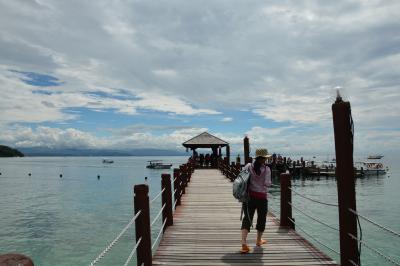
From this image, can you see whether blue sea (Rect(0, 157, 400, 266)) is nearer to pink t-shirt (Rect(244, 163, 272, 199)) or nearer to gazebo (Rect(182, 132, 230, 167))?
pink t-shirt (Rect(244, 163, 272, 199))

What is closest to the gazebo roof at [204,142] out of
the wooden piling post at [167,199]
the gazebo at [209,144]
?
the gazebo at [209,144]

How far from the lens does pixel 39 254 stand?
1809 cm

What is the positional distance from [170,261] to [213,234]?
2.07m

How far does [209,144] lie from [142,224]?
26.1 metres

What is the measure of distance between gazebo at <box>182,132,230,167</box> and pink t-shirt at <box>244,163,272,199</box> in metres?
24.1

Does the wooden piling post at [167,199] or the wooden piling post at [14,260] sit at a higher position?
the wooden piling post at [14,260]

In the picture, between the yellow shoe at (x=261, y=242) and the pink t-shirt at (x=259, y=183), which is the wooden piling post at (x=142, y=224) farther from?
the yellow shoe at (x=261, y=242)

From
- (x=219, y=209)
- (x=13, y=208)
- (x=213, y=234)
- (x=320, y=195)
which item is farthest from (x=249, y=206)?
(x=320, y=195)

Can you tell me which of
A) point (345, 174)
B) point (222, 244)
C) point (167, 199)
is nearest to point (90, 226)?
point (167, 199)

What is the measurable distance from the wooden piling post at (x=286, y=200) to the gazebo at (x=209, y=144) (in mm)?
22128

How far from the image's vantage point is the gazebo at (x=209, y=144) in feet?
104

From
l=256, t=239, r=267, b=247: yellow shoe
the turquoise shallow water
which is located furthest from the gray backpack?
the turquoise shallow water

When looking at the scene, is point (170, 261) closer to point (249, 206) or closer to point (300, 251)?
A: point (249, 206)

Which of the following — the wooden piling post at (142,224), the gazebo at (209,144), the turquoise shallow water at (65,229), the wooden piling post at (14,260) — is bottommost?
the turquoise shallow water at (65,229)
